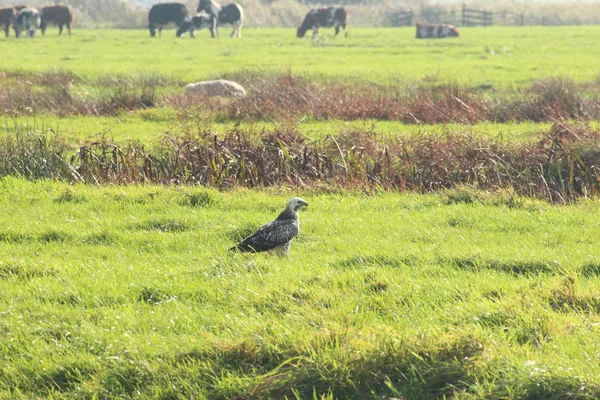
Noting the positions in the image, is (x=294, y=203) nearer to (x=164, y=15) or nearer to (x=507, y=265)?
(x=507, y=265)

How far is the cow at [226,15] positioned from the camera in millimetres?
60344

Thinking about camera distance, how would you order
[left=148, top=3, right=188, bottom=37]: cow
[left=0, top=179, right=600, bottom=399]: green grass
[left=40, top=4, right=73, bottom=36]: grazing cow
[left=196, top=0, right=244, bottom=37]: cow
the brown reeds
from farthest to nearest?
[left=148, top=3, right=188, bottom=37]: cow < [left=196, top=0, right=244, bottom=37]: cow < [left=40, top=4, right=73, bottom=36]: grazing cow < the brown reeds < [left=0, top=179, right=600, bottom=399]: green grass

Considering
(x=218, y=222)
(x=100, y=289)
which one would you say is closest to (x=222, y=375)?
(x=100, y=289)

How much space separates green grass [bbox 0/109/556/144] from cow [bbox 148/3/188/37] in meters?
39.6

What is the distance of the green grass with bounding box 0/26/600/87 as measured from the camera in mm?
30797

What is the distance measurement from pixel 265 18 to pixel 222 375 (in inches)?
2886

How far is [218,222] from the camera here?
1160 cm

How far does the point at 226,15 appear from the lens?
61844 millimetres

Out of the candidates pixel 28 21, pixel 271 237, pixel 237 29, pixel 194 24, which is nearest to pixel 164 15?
pixel 194 24

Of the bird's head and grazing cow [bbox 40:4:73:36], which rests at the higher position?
the bird's head

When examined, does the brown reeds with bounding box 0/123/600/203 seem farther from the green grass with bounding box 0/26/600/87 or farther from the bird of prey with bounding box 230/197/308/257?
the green grass with bounding box 0/26/600/87

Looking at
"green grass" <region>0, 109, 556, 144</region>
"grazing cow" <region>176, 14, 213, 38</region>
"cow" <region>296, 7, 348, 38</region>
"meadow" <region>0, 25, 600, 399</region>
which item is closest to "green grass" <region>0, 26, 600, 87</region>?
"grazing cow" <region>176, 14, 213, 38</region>

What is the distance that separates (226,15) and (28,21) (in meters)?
13.4

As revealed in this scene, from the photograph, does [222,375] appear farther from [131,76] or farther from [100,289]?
[131,76]
